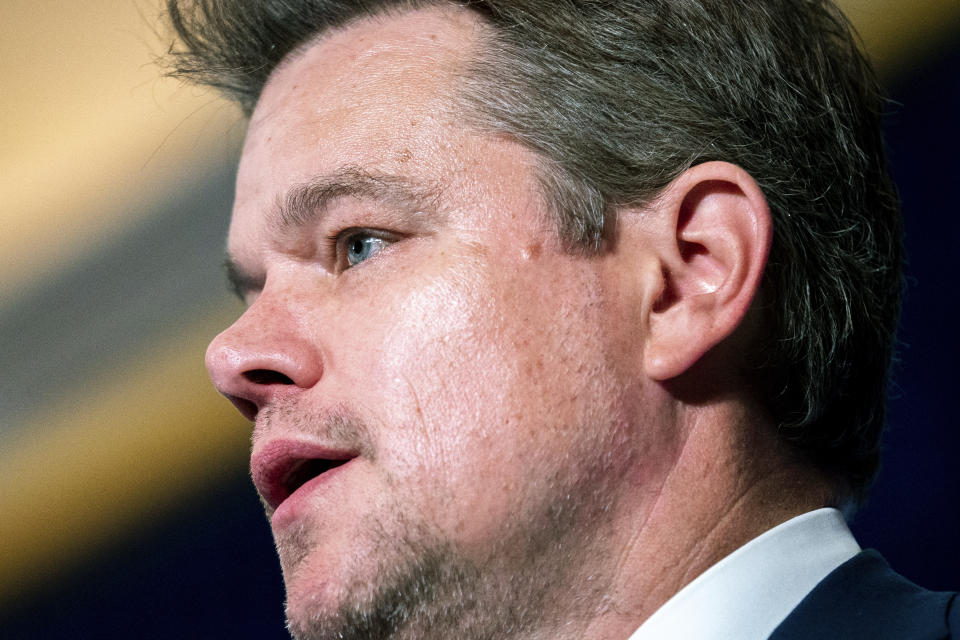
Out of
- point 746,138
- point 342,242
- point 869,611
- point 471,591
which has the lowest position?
point 869,611

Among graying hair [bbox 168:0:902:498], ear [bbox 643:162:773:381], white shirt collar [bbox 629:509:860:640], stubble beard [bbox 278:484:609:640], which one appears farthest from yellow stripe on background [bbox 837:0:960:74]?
stubble beard [bbox 278:484:609:640]

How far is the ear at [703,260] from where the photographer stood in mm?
973

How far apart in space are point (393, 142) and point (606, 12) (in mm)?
258

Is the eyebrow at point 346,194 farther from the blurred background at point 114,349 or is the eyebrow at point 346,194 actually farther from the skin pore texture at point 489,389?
the blurred background at point 114,349

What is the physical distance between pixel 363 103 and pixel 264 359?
0.26 meters

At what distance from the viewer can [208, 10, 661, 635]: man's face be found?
934 millimetres

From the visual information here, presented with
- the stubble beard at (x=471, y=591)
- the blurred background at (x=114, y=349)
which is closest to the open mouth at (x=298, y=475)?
the stubble beard at (x=471, y=591)

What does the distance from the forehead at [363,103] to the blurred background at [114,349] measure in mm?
763

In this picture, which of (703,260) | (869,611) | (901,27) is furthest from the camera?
(901,27)

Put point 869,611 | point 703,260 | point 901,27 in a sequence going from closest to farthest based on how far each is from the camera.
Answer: point 869,611 → point 703,260 → point 901,27

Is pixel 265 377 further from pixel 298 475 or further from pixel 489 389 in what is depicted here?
pixel 489 389

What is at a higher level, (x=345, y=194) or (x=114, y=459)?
(x=345, y=194)

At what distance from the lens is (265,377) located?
Result: 1.02 m

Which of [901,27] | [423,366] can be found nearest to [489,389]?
[423,366]
